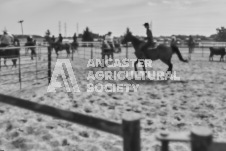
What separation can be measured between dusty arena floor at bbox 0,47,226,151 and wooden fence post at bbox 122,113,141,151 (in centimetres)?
214

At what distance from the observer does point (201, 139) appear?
47.2 inches

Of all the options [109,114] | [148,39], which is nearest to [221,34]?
[148,39]

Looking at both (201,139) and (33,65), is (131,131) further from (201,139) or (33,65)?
(33,65)

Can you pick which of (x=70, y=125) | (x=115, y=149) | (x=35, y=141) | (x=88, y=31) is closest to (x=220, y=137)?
(x=115, y=149)

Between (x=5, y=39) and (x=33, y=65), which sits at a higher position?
(x=5, y=39)

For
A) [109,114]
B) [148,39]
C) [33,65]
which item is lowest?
[109,114]

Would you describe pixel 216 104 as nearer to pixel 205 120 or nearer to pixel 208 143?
pixel 205 120

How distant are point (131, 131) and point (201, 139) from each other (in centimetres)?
41

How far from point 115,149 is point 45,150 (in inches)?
37.8

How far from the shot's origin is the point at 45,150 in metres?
3.52

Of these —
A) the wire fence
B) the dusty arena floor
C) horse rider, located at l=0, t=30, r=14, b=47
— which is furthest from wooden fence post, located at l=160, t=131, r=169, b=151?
horse rider, located at l=0, t=30, r=14, b=47

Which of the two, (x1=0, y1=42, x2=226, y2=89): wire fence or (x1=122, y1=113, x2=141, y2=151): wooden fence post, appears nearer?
(x1=122, y1=113, x2=141, y2=151): wooden fence post

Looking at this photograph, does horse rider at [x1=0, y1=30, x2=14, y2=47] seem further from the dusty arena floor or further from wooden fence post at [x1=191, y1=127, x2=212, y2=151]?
wooden fence post at [x1=191, y1=127, x2=212, y2=151]

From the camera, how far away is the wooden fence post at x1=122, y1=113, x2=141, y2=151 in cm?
146
